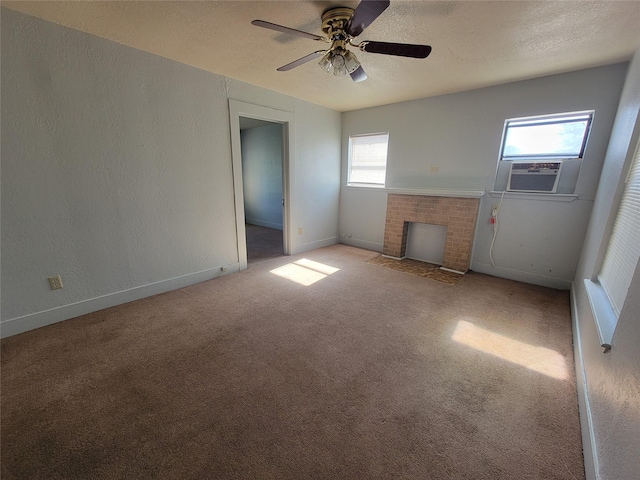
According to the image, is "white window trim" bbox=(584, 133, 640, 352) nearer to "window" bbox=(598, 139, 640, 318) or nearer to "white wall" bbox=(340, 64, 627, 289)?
"window" bbox=(598, 139, 640, 318)

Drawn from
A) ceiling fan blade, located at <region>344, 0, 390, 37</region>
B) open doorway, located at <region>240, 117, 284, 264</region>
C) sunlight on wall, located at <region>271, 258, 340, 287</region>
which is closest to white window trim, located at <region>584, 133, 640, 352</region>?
ceiling fan blade, located at <region>344, 0, 390, 37</region>

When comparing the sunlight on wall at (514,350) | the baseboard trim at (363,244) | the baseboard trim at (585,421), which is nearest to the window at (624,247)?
the baseboard trim at (585,421)

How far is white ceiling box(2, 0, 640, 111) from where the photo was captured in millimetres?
1725

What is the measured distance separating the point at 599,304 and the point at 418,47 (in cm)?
209

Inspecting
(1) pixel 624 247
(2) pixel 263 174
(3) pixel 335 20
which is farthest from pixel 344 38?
(2) pixel 263 174

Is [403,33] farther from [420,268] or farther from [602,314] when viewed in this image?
[420,268]

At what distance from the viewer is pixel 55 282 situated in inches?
89.4

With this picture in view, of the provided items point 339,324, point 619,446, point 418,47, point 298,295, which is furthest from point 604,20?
point 298,295

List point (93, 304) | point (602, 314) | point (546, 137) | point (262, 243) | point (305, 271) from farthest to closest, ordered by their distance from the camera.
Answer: point (262, 243) < point (305, 271) < point (546, 137) < point (93, 304) < point (602, 314)

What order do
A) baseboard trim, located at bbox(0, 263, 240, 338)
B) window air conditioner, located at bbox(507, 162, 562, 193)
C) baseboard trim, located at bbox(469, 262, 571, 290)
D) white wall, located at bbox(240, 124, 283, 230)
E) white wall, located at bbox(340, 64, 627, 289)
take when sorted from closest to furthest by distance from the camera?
baseboard trim, located at bbox(0, 263, 240, 338) < white wall, located at bbox(340, 64, 627, 289) < window air conditioner, located at bbox(507, 162, 562, 193) < baseboard trim, located at bbox(469, 262, 571, 290) < white wall, located at bbox(240, 124, 283, 230)

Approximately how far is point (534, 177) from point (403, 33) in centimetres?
241

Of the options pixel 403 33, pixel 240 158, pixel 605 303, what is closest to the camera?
pixel 605 303

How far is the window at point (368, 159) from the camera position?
14.7 ft

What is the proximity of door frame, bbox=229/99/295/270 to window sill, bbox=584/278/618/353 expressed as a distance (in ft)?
11.3
